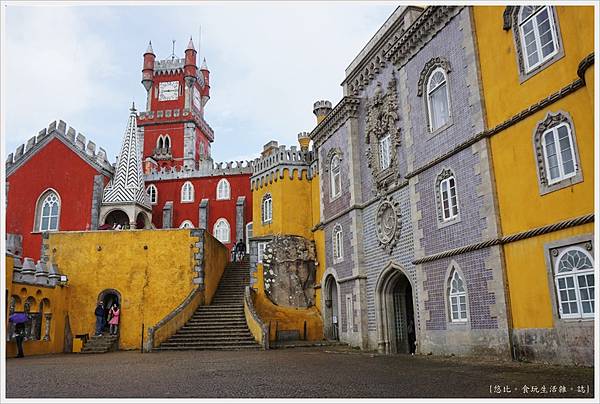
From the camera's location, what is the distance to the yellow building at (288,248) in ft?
67.9

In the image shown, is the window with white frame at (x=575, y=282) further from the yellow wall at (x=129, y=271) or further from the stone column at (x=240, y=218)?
the stone column at (x=240, y=218)

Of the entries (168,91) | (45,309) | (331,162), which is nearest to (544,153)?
(331,162)

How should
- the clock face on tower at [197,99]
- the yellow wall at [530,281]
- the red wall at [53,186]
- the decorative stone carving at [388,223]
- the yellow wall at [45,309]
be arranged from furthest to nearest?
1. the clock face on tower at [197,99]
2. the red wall at [53,186]
3. the decorative stone carving at [388,223]
4. the yellow wall at [45,309]
5. the yellow wall at [530,281]

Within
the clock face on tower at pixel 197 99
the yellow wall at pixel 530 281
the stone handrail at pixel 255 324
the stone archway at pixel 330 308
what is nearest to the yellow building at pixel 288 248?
the stone archway at pixel 330 308

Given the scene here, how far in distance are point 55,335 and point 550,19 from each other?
18.3 metres

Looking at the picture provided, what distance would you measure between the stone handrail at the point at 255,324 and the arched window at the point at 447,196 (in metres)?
7.25

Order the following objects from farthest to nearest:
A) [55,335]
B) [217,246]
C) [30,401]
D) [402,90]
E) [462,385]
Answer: [217,246], [55,335], [402,90], [462,385], [30,401]

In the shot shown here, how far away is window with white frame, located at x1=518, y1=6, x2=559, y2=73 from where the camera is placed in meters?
10.3

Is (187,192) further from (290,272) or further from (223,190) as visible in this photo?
(290,272)

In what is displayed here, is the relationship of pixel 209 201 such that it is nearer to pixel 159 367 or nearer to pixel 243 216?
pixel 243 216

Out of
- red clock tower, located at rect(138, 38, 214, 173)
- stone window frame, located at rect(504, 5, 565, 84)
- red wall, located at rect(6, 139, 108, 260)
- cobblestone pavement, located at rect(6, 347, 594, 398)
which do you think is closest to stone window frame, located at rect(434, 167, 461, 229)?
stone window frame, located at rect(504, 5, 565, 84)

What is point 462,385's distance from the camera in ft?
24.5

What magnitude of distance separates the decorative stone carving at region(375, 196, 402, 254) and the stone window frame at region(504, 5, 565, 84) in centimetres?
588

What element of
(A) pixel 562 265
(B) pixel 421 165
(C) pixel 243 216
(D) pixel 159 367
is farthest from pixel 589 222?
(C) pixel 243 216
